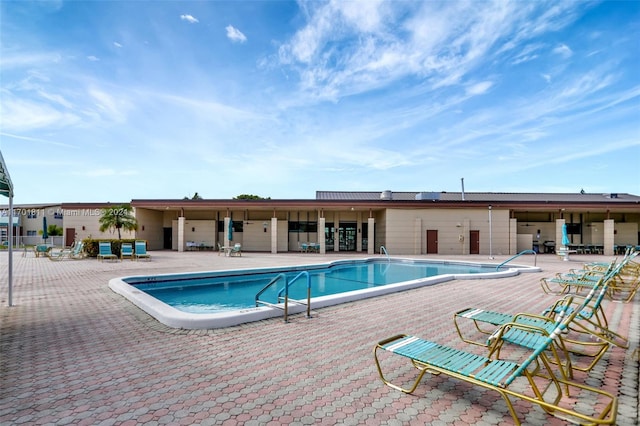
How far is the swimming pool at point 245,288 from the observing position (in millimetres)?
5590

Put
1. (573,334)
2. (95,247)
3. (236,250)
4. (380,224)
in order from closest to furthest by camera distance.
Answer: (573,334) → (95,247) → (236,250) → (380,224)

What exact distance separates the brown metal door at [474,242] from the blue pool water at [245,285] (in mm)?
8204

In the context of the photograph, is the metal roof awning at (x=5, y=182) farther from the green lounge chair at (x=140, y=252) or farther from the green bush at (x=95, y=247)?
the green bush at (x=95, y=247)

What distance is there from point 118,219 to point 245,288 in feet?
53.1

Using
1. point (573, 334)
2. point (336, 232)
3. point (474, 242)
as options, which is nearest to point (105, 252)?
point (336, 232)

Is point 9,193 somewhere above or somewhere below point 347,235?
above

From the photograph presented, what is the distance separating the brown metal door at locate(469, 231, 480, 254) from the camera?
23.8 metres

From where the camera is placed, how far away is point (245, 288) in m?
10.6

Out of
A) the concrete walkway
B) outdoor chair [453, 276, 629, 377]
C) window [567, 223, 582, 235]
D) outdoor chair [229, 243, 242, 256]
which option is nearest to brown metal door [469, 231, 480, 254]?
window [567, 223, 582, 235]

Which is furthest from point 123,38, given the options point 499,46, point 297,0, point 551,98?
point 551,98

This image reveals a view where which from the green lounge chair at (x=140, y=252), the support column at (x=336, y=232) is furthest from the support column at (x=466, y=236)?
the green lounge chair at (x=140, y=252)

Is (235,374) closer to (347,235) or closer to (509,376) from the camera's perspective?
(509,376)

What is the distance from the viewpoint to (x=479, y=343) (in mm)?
4406

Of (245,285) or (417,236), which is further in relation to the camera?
(417,236)
